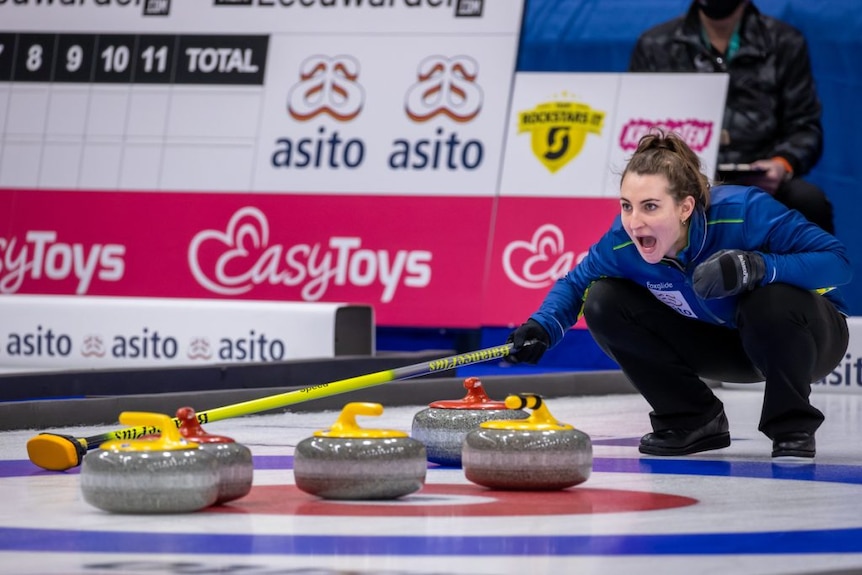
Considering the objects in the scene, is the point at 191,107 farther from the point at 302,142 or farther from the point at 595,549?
the point at 595,549

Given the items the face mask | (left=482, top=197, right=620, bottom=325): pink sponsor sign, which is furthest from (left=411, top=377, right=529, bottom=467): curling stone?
the face mask


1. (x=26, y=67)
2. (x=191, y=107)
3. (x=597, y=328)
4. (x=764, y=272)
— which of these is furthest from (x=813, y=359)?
(x=26, y=67)

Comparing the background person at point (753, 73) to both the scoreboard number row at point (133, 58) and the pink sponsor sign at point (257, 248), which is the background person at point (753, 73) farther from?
the scoreboard number row at point (133, 58)

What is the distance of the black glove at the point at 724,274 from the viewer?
338 centimetres

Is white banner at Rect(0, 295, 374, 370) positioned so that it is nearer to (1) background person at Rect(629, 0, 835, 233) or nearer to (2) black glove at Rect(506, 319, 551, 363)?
(1) background person at Rect(629, 0, 835, 233)

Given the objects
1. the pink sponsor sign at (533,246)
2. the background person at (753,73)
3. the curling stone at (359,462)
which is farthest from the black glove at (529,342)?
the background person at (753,73)

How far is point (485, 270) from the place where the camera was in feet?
23.4

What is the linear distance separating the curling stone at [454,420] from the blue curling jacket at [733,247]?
356 mm

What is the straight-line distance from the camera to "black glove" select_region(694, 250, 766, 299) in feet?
11.1

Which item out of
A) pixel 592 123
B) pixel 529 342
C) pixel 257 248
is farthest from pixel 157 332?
pixel 529 342

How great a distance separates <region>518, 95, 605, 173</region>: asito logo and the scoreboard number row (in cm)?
148

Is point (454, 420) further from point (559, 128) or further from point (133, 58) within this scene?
point (133, 58)

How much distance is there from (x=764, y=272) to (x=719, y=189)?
10.3 inches

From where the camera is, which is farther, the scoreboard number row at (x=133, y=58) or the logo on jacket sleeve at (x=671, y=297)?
the scoreboard number row at (x=133, y=58)
